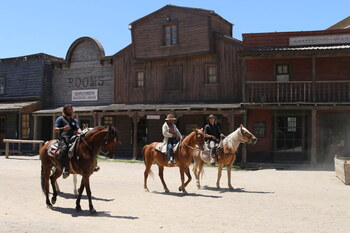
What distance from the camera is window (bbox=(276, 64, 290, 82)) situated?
807 inches

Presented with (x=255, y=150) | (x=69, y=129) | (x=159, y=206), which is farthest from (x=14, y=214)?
(x=255, y=150)

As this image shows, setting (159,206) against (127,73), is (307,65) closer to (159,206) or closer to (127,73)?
(127,73)

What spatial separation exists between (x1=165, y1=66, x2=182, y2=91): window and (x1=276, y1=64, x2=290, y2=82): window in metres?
5.75

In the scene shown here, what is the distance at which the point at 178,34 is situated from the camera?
22.9 m

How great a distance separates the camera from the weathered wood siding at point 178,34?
2199 cm

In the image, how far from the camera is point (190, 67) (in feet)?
74.8

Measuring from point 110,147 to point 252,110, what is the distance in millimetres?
13935

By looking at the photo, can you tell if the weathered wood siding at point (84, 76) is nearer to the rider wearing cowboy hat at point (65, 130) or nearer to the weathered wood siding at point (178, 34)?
the weathered wood siding at point (178, 34)

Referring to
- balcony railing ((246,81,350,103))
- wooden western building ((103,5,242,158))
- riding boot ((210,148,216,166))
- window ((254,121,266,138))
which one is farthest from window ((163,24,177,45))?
riding boot ((210,148,216,166))

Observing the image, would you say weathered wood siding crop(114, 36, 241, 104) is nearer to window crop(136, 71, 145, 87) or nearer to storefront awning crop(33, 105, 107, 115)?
window crop(136, 71, 145, 87)

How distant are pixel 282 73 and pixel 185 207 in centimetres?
1373

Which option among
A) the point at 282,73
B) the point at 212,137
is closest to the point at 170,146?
the point at 212,137

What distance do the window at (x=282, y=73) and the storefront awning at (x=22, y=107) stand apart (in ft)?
54.7

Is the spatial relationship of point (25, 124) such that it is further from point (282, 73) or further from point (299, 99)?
point (299, 99)
